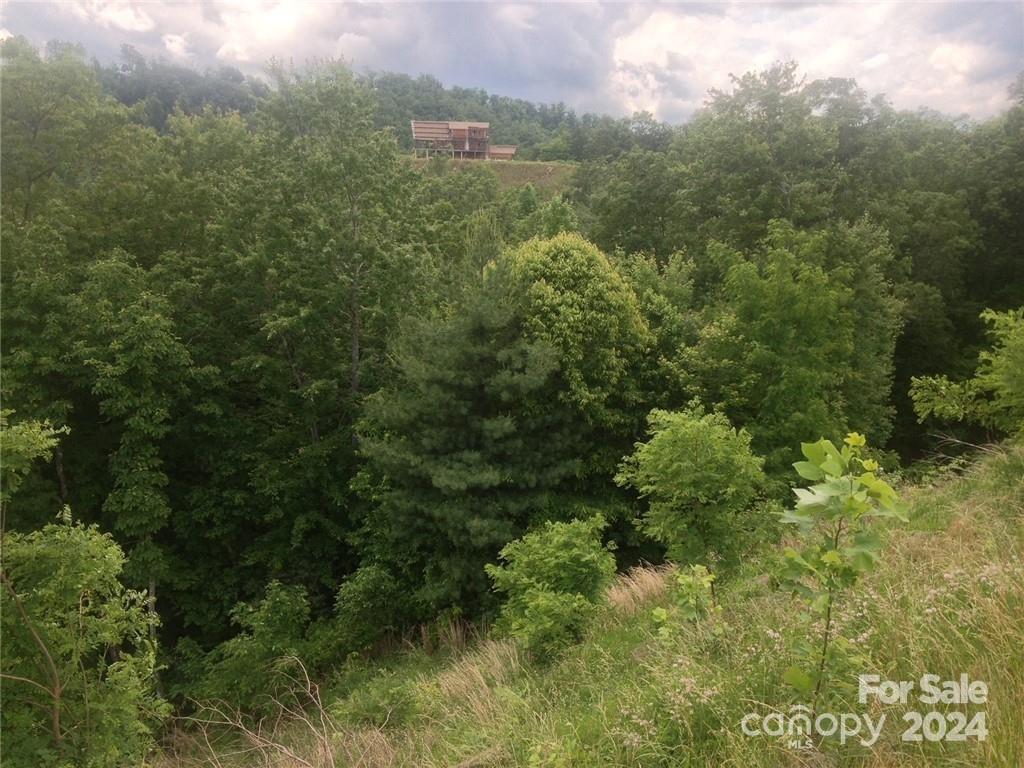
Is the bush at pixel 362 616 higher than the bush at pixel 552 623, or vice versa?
the bush at pixel 552 623

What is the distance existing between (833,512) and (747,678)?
131 centimetres

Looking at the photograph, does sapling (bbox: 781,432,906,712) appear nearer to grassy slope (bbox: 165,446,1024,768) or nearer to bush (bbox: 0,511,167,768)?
grassy slope (bbox: 165,446,1024,768)

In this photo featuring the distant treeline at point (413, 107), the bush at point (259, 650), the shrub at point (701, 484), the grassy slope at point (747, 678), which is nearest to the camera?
the grassy slope at point (747, 678)

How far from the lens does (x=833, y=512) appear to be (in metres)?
2.32

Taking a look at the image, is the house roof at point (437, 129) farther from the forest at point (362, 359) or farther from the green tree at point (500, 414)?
the green tree at point (500, 414)

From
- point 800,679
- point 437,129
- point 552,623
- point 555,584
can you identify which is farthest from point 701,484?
point 437,129

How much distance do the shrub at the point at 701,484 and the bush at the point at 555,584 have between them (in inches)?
47.4

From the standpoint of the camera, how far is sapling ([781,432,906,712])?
7.52 ft

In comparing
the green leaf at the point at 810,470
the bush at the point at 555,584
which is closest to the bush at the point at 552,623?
the bush at the point at 555,584

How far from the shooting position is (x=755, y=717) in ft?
9.45

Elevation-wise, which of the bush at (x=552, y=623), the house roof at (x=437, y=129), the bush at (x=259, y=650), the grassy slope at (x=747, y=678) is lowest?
the bush at (x=259, y=650)

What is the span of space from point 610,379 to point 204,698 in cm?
1061

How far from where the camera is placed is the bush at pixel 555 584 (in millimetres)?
6449

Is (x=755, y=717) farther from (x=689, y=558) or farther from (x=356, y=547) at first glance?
(x=356, y=547)
